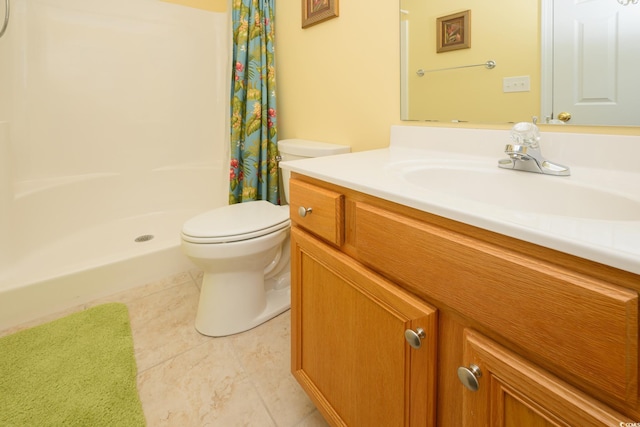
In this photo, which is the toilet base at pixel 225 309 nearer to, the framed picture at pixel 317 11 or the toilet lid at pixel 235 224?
the toilet lid at pixel 235 224

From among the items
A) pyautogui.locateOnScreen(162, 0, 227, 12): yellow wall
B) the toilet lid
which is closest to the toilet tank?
the toilet lid

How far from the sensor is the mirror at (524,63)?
73 centimetres

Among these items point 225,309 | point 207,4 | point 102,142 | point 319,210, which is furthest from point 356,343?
point 207,4

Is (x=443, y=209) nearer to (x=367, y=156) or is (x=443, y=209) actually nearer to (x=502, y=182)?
(x=502, y=182)

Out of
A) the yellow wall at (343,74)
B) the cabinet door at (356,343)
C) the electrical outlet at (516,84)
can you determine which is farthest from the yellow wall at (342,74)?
the cabinet door at (356,343)

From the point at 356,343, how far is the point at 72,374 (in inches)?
42.1

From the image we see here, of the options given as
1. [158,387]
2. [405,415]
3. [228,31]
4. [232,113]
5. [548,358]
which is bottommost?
[158,387]

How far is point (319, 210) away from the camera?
0.82 m

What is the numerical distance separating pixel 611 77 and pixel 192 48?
227 cm

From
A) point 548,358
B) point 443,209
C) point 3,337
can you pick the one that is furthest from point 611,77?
point 3,337

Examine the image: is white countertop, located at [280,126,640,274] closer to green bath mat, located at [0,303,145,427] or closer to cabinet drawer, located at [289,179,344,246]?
cabinet drawer, located at [289,179,344,246]

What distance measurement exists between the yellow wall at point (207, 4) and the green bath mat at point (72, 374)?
6.30 ft

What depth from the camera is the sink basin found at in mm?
634

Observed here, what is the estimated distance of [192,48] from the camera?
2250 millimetres
